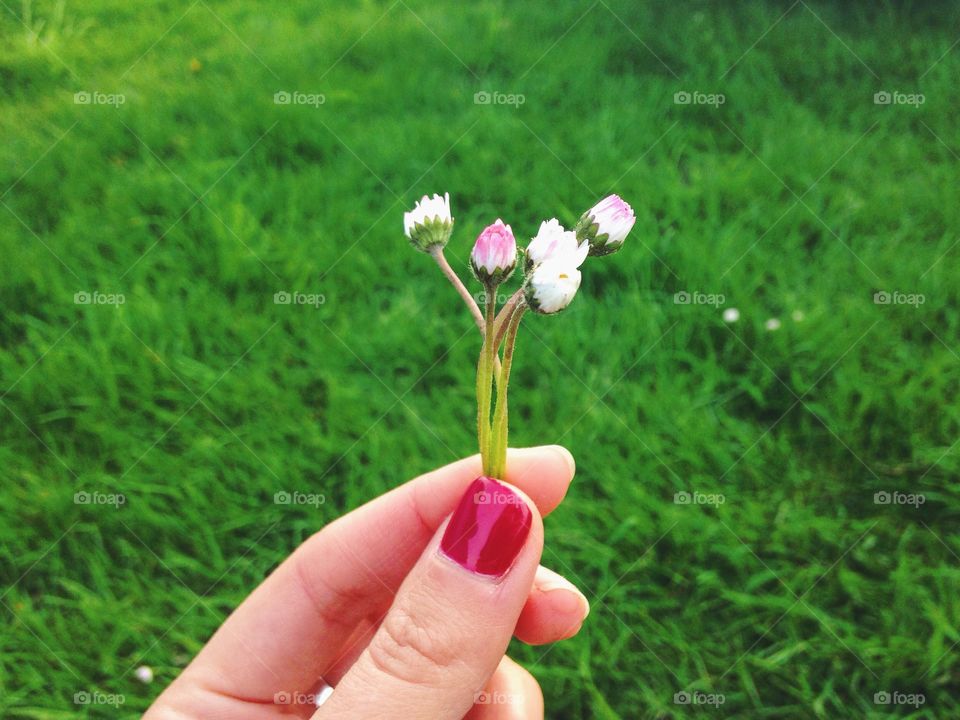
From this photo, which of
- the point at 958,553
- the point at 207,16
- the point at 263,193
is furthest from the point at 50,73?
the point at 958,553

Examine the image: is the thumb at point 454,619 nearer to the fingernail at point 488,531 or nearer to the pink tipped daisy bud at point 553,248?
the fingernail at point 488,531

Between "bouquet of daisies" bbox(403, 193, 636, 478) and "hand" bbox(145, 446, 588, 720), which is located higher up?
"bouquet of daisies" bbox(403, 193, 636, 478)

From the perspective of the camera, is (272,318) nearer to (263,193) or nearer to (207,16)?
(263,193)

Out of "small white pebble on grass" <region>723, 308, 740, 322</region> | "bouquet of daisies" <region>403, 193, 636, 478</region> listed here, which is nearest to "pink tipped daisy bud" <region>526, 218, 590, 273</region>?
"bouquet of daisies" <region>403, 193, 636, 478</region>

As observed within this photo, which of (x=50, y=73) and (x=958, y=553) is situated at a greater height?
(x=50, y=73)

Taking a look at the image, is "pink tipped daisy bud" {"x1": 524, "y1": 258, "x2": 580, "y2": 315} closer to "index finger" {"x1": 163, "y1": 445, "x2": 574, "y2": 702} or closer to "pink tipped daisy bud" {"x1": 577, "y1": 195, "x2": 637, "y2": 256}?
"pink tipped daisy bud" {"x1": 577, "y1": 195, "x2": 637, "y2": 256}

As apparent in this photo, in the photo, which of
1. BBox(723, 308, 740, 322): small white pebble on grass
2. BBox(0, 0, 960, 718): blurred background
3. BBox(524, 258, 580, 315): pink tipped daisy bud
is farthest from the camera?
BBox(723, 308, 740, 322): small white pebble on grass

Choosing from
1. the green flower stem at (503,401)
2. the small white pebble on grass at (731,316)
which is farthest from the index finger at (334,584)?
the small white pebble on grass at (731,316)
